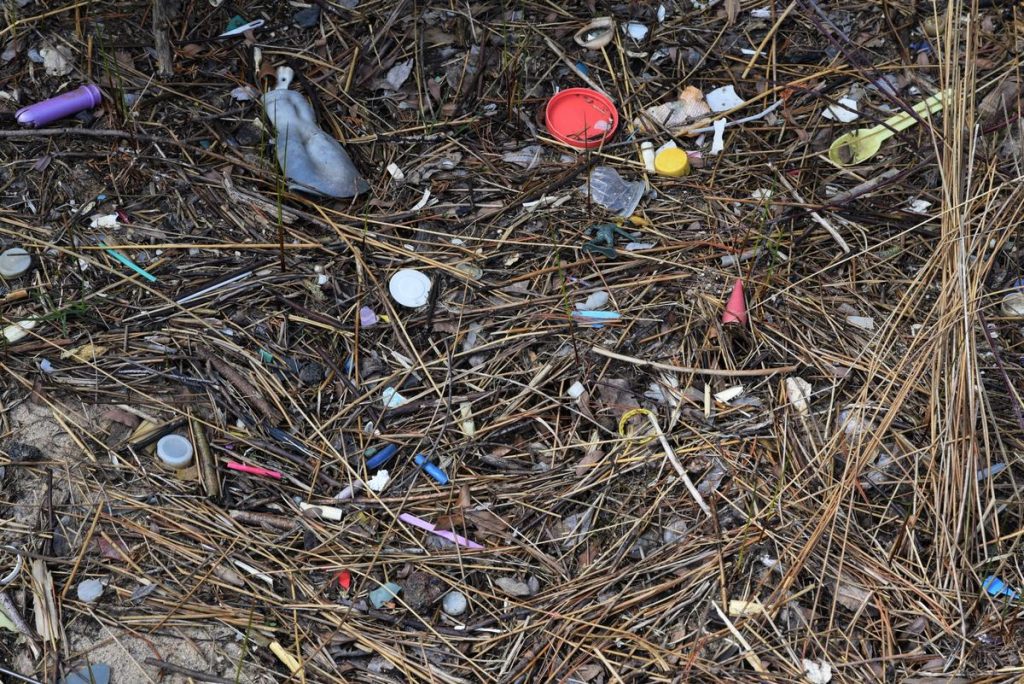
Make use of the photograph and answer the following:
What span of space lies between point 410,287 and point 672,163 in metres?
0.86

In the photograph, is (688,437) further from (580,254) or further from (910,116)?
(910,116)

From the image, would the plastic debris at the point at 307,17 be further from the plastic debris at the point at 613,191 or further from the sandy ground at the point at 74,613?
the sandy ground at the point at 74,613

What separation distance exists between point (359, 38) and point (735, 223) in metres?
1.35

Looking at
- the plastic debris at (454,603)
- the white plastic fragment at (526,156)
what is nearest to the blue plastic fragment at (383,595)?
the plastic debris at (454,603)

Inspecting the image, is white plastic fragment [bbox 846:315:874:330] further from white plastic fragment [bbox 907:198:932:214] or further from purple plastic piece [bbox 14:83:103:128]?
purple plastic piece [bbox 14:83:103:128]

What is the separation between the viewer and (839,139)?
2676 millimetres

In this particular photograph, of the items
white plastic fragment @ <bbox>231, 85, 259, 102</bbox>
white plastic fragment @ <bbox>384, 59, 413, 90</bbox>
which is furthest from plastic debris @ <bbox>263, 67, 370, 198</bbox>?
white plastic fragment @ <bbox>384, 59, 413, 90</bbox>

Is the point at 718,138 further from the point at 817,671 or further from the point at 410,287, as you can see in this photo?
the point at 817,671

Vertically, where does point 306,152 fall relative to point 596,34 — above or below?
below

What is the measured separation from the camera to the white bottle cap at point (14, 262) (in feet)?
8.13

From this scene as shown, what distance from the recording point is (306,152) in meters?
2.66

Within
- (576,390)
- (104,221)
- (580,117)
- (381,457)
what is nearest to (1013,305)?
(576,390)

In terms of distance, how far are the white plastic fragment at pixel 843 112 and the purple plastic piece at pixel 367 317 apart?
149 cm

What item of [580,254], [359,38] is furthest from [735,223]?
[359,38]
